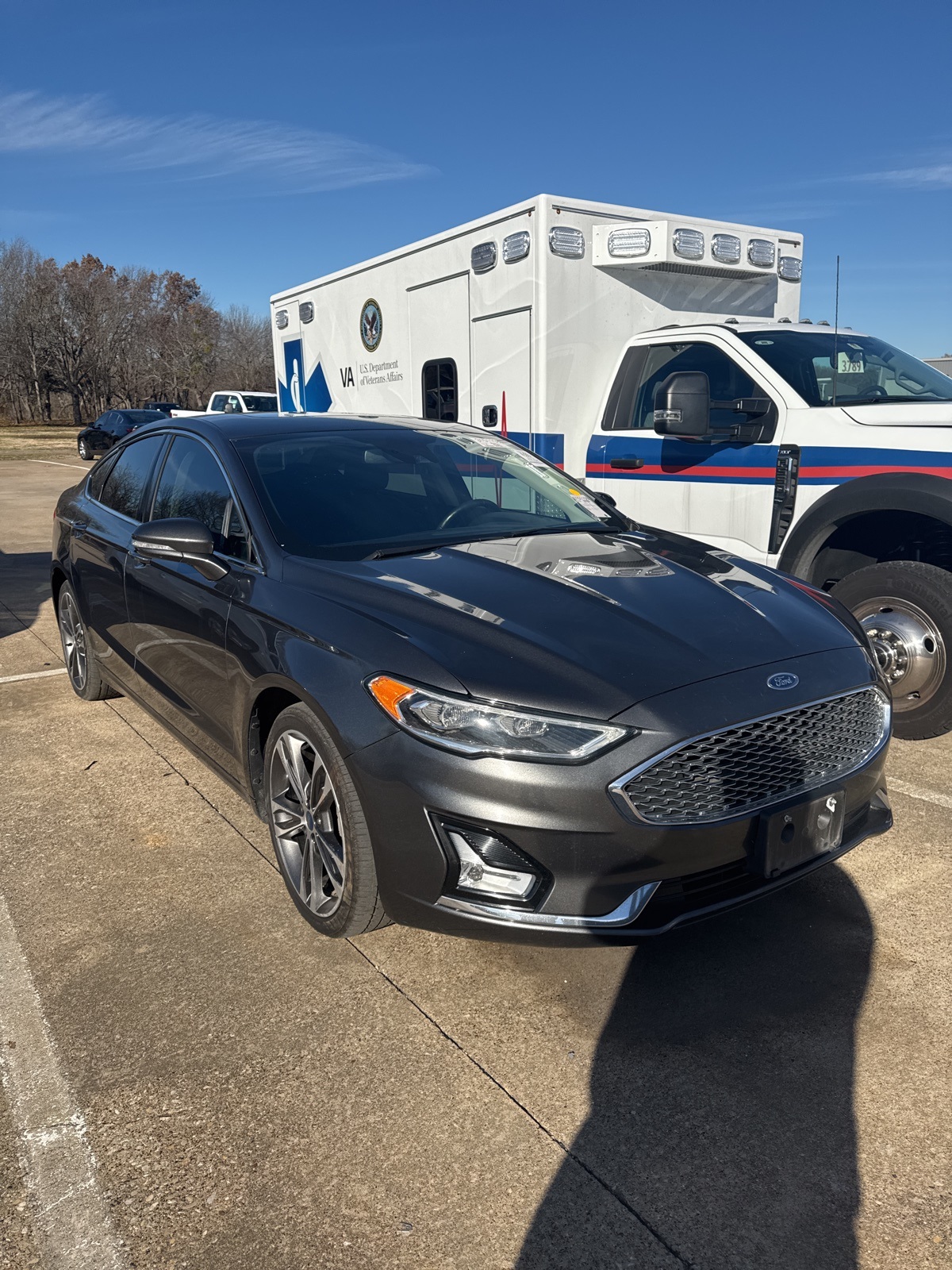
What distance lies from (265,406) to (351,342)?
43.5ft

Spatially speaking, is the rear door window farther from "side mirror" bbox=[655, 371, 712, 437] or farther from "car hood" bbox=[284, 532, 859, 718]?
"side mirror" bbox=[655, 371, 712, 437]

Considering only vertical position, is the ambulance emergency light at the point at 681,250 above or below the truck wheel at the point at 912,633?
above

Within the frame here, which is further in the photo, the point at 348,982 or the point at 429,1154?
the point at 348,982

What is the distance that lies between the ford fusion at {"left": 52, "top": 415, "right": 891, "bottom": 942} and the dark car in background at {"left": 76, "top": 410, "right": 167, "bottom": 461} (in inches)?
1022

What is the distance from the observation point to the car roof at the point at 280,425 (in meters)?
3.99

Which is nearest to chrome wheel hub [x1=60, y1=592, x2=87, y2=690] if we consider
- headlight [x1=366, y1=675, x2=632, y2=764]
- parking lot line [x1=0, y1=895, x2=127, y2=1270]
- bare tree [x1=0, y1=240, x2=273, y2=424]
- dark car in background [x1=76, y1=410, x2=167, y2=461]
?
parking lot line [x1=0, y1=895, x2=127, y2=1270]

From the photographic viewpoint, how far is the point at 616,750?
7.98ft

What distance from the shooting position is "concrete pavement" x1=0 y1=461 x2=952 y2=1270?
204cm

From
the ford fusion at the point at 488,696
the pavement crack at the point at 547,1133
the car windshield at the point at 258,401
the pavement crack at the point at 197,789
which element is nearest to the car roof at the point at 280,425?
the ford fusion at the point at 488,696

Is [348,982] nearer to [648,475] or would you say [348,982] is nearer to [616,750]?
[616,750]

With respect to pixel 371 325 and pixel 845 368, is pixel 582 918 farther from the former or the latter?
pixel 371 325

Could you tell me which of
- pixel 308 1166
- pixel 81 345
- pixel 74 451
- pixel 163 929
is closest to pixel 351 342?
pixel 163 929

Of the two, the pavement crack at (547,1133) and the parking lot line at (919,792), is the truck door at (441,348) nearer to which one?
the parking lot line at (919,792)

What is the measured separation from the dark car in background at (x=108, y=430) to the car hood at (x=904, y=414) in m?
25.7
